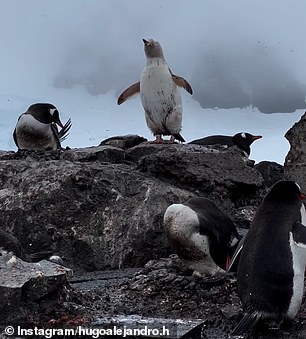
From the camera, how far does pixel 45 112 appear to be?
30.9 ft

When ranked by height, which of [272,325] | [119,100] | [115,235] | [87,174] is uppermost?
[119,100]

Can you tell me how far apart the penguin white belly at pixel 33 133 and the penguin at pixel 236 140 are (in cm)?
291

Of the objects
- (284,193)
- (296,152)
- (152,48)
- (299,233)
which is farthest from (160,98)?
(299,233)

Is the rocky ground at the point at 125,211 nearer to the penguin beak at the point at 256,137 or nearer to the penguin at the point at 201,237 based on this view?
the penguin at the point at 201,237

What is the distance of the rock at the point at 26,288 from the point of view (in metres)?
4.21

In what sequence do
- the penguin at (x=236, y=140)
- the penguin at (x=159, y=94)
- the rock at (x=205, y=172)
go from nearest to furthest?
the rock at (x=205, y=172)
the penguin at (x=159, y=94)
the penguin at (x=236, y=140)

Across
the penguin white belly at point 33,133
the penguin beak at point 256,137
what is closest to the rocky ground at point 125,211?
the penguin white belly at point 33,133

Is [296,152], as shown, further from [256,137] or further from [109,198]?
[256,137]

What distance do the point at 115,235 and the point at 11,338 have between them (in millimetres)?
2686

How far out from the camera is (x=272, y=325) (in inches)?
166

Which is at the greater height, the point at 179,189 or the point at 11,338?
the point at 179,189

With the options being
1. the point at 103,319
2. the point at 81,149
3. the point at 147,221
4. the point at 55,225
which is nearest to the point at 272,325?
the point at 103,319

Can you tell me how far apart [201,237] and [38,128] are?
14.5 feet

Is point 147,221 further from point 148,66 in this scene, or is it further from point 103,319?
point 148,66
